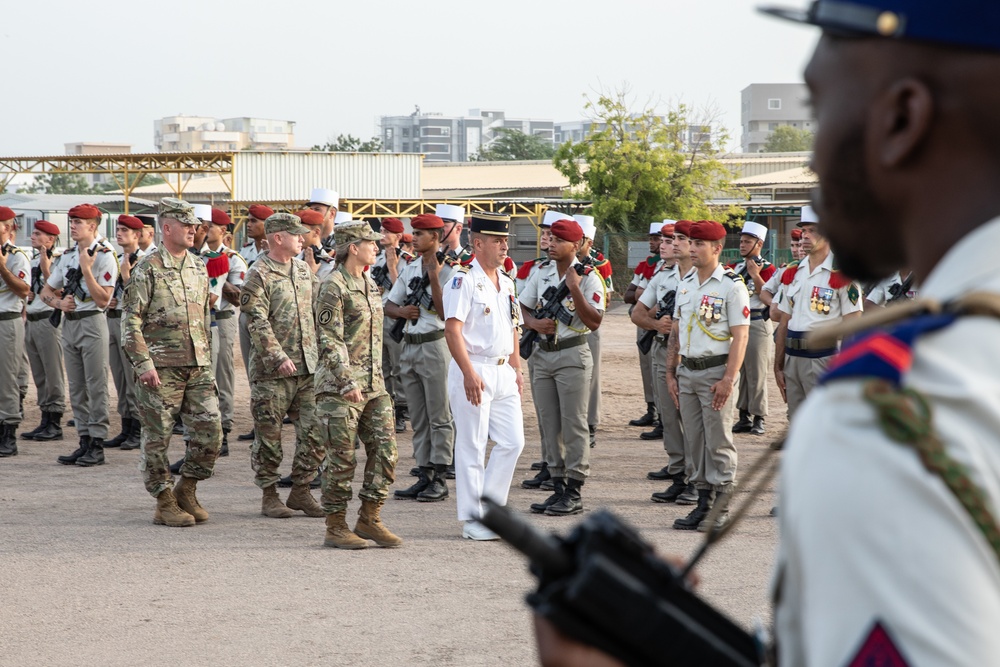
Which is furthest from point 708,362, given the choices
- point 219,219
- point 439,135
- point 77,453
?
point 439,135

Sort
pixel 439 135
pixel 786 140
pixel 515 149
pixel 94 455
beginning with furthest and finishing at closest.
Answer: pixel 439 135 < pixel 786 140 < pixel 515 149 < pixel 94 455

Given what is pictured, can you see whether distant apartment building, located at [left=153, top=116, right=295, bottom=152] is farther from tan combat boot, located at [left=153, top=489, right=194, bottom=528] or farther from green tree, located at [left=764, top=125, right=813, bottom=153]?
tan combat boot, located at [left=153, top=489, right=194, bottom=528]

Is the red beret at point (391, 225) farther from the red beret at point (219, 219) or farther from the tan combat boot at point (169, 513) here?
the tan combat boot at point (169, 513)

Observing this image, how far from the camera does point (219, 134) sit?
15112cm

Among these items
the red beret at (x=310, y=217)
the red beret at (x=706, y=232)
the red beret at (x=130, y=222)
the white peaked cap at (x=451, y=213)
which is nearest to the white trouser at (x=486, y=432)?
the red beret at (x=706, y=232)

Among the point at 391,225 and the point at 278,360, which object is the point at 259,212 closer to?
the point at 391,225

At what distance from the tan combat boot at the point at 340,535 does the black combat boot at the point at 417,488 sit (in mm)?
1730

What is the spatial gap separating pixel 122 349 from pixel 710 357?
622 cm

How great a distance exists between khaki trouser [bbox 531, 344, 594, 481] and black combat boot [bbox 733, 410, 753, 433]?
3.95m

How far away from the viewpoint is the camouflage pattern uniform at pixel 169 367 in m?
7.91

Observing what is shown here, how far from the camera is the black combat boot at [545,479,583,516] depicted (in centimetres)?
835

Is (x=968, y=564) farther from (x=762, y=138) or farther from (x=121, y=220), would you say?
(x=762, y=138)

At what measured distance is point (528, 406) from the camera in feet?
46.1

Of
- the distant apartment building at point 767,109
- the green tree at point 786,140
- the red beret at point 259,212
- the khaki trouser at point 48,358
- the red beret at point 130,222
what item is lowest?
the khaki trouser at point 48,358
